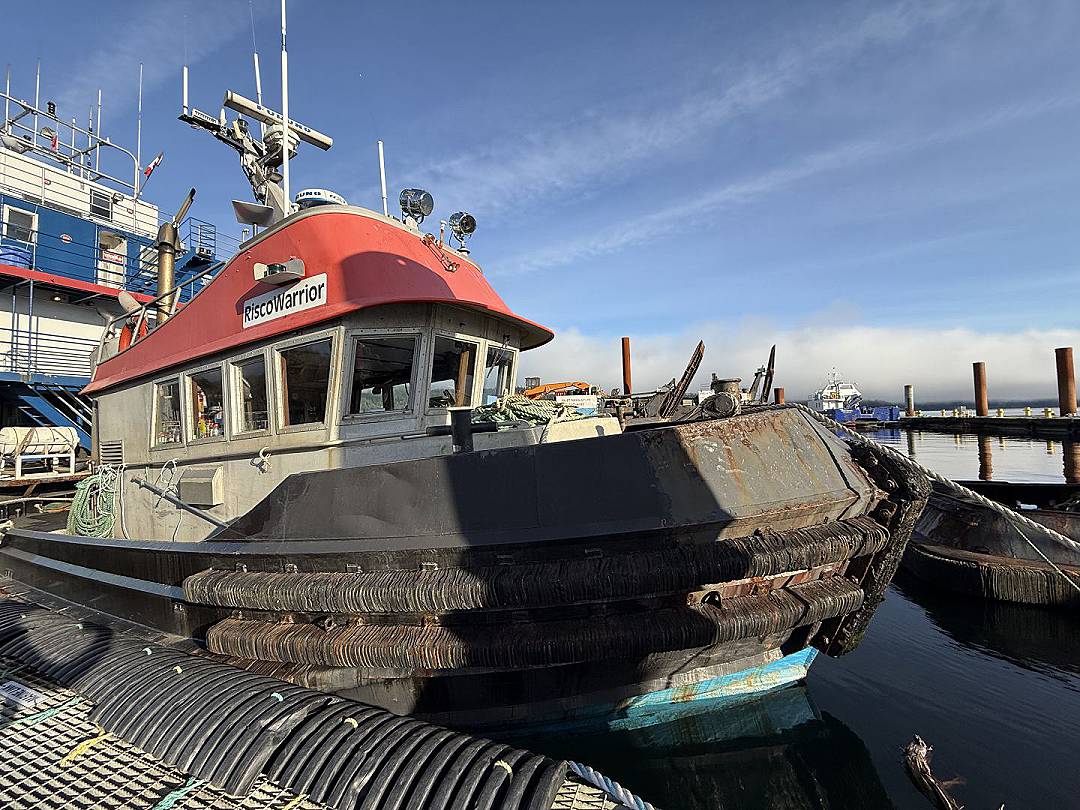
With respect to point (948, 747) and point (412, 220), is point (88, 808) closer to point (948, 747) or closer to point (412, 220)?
point (412, 220)

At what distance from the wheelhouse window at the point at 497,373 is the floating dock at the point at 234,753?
106 inches

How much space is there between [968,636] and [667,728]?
5203 mm

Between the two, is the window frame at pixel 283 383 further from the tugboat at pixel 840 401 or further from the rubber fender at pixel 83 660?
the tugboat at pixel 840 401

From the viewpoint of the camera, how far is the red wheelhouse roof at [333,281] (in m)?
4.00

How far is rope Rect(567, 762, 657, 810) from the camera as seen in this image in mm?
2195

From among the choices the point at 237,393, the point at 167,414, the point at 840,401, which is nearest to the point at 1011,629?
the point at 237,393

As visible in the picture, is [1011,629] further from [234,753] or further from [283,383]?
[283,383]

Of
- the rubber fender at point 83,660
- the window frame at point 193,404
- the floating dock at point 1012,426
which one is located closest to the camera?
the rubber fender at point 83,660

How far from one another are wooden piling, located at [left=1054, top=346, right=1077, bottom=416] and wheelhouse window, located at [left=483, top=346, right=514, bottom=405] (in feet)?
73.4

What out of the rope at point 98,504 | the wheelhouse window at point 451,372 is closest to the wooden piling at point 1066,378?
the wheelhouse window at point 451,372

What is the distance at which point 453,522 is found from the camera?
315 cm

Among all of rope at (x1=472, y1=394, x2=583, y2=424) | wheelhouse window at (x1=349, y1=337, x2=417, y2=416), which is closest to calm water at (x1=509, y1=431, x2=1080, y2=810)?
rope at (x1=472, y1=394, x2=583, y2=424)

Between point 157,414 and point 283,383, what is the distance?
6.63ft

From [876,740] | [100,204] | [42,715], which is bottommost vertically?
[876,740]
